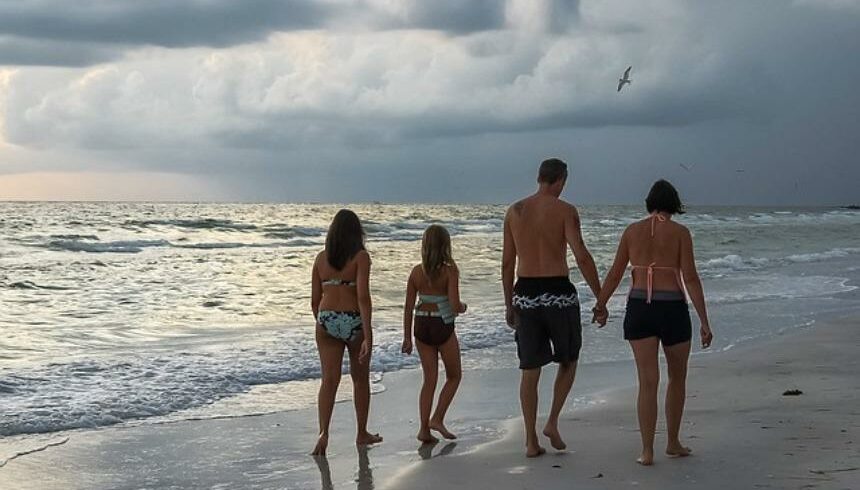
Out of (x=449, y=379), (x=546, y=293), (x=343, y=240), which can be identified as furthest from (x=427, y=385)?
(x=546, y=293)

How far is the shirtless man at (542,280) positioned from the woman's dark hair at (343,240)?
1.00 meters

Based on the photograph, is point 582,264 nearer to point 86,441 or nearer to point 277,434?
point 277,434

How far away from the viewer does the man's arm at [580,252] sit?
6.03 m

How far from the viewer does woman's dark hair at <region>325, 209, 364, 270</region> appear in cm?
661

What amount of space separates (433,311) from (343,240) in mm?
848

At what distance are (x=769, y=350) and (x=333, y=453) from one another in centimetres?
663

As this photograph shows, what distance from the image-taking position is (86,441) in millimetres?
7457

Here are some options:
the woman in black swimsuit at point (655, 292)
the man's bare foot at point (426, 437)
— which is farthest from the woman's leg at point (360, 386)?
the woman in black swimsuit at point (655, 292)

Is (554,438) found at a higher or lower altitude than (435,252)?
lower

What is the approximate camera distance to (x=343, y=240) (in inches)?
260

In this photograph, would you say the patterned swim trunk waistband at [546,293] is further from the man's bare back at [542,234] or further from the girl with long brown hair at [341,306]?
the girl with long brown hair at [341,306]

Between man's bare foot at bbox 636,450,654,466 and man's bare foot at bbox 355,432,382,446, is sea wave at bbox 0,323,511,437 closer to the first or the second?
man's bare foot at bbox 355,432,382,446

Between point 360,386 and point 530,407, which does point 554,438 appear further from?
point 360,386

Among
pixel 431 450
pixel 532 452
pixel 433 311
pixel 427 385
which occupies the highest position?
pixel 433 311
